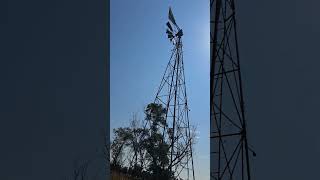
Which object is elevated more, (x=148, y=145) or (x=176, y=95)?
(x=176, y=95)

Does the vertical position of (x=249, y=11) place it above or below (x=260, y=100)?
above

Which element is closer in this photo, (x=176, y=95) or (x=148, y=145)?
(x=176, y=95)

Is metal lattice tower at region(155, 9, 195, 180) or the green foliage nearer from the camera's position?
metal lattice tower at region(155, 9, 195, 180)

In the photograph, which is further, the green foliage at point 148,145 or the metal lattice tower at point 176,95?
the green foliage at point 148,145

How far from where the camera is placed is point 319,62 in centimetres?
443

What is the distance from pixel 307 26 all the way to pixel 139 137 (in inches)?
133

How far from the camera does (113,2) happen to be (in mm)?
5809
